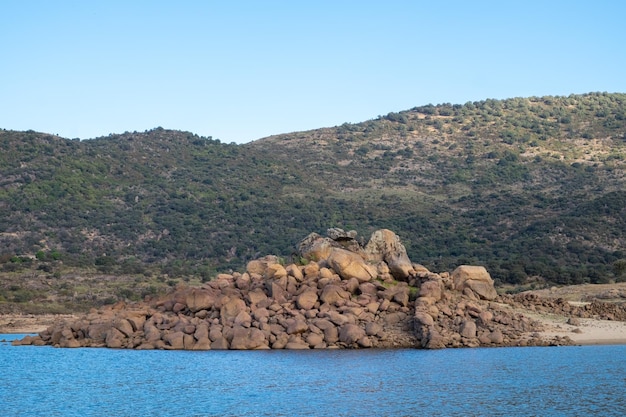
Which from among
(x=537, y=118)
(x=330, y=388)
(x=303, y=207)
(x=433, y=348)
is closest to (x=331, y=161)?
(x=303, y=207)

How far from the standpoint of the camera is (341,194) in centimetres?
11812

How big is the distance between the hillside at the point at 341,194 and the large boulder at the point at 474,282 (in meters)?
21.8

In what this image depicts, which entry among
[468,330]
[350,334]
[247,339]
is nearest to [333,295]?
[350,334]

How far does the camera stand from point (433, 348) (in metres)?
42.4

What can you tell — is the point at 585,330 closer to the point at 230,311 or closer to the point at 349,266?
the point at 349,266

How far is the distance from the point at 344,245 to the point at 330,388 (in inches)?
801

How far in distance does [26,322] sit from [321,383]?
37.4 m

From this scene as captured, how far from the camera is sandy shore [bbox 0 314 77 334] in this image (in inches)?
2416

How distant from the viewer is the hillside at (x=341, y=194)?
284 feet

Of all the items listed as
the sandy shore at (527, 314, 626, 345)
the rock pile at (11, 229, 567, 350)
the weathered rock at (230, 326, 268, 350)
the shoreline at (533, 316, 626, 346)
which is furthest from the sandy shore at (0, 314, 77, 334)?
the shoreline at (533, 316, 626, 346)

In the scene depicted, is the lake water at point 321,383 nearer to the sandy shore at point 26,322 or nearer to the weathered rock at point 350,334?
the weathered rock at point 350,334

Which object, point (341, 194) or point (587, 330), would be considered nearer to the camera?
Answer: point (587, 330)

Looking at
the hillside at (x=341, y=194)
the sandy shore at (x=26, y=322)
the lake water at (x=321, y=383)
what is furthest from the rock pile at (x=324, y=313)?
the hillside at (x=341, y=194)

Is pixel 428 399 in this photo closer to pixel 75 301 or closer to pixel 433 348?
pixel 433 348
